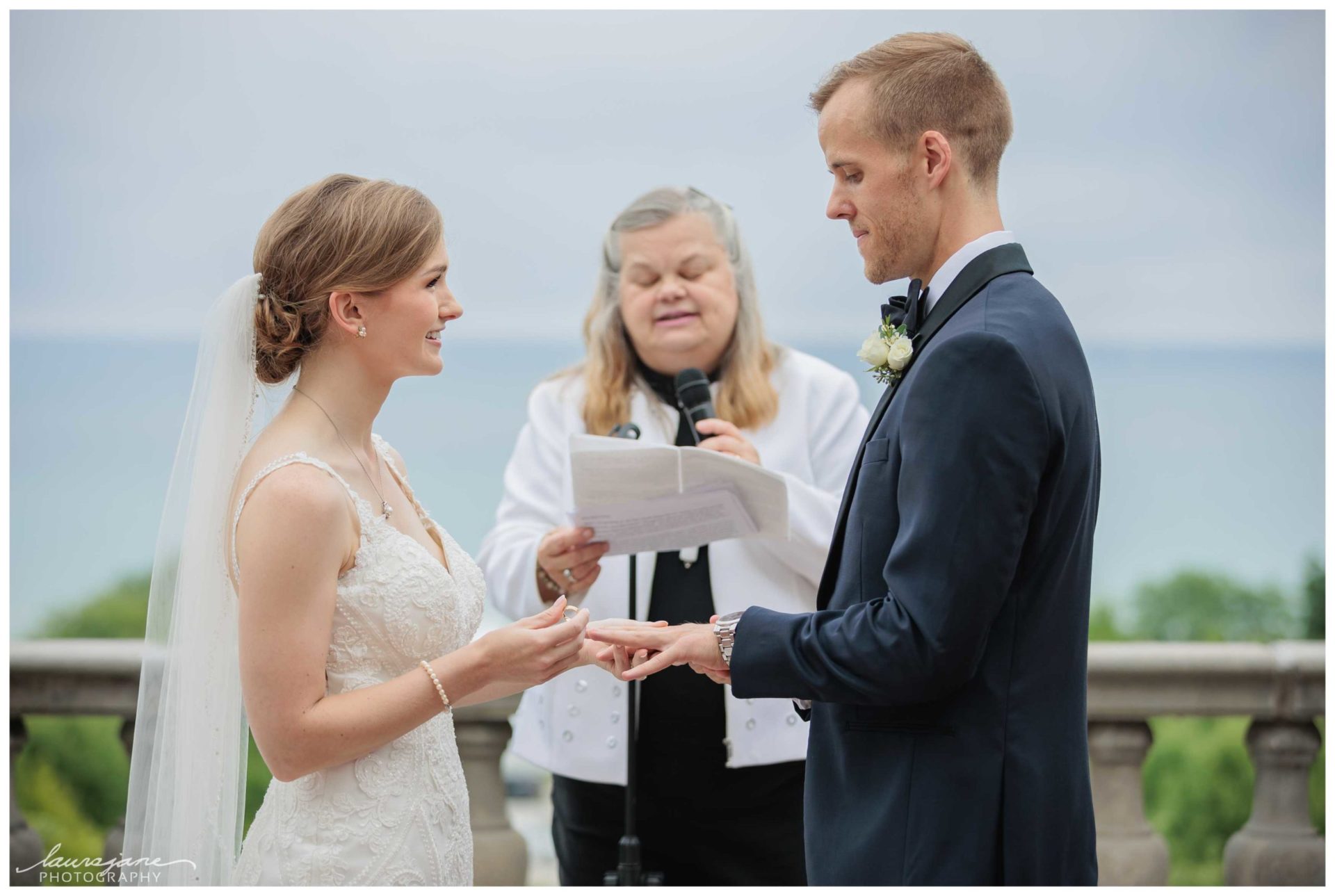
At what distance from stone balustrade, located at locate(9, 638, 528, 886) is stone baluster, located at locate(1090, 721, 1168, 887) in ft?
4.90

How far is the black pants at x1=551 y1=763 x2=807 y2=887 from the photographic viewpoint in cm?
287

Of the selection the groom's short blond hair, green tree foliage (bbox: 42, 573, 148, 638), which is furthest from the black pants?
green tree foliage (bbox: 42, 573, 148, 638)

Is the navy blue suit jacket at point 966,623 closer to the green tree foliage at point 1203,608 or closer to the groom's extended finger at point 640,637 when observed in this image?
the groom's extended finger at point 640,637

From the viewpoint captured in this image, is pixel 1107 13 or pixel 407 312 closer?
pixel 407 312

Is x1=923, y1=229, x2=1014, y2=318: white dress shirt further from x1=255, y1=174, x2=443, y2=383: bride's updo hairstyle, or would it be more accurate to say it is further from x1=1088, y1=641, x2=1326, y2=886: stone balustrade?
x1=1088, y1=641, x2=1326, y2=886: stone balustrade

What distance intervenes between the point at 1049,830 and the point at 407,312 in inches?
52.6

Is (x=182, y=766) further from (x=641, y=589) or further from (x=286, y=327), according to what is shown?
(x=641, y=589)

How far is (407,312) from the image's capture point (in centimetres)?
213

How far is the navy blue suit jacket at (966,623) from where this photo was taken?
169 centimetres

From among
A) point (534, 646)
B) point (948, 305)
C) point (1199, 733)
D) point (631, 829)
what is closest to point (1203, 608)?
point (1199, 733)

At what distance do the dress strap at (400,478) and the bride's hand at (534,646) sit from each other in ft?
1.40

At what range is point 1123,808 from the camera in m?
3.10

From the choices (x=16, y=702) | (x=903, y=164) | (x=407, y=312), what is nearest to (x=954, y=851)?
(x=903, y=164)

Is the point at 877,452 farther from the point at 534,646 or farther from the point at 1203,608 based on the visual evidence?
the point at 1203,608
